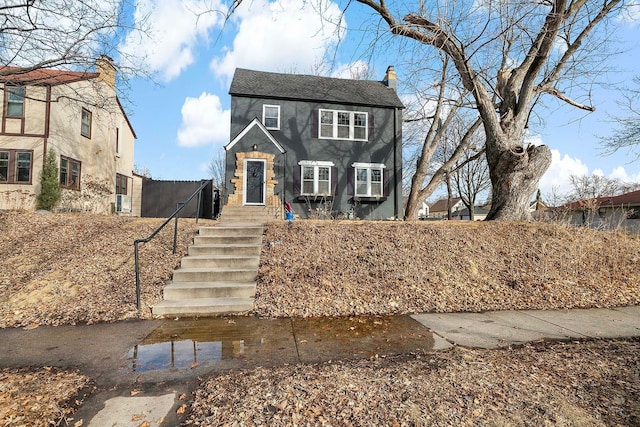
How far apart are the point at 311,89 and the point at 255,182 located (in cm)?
610

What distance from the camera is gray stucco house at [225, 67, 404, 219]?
46.9ft

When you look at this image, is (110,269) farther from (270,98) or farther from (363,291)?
(270,98)

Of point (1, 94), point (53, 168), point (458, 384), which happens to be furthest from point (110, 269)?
point (1, 94)

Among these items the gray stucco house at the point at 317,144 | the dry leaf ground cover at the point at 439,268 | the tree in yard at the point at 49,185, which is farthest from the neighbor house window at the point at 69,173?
the dry leaf ground cover at the point at 439,268

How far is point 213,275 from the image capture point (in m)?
5.54

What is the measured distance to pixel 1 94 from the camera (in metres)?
14.2

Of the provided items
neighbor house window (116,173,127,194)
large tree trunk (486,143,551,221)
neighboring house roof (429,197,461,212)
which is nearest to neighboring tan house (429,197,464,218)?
neighboring house roof (429,197,461,212)

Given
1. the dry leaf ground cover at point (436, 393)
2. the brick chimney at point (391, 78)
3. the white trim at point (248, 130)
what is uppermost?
the brick chimney at point (391, 78)

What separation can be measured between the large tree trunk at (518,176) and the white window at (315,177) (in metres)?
8.34

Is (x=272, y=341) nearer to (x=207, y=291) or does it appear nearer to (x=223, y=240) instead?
(x=207, y=291)

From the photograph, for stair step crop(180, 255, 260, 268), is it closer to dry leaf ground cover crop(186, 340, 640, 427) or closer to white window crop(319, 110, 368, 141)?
dry leaf ground cover crop(186, 340, 640, 427)

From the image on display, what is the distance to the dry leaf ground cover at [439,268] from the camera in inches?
206

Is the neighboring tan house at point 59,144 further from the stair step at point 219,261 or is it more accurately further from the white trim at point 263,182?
the stair step at point 219,261

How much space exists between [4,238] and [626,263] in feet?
42.7
